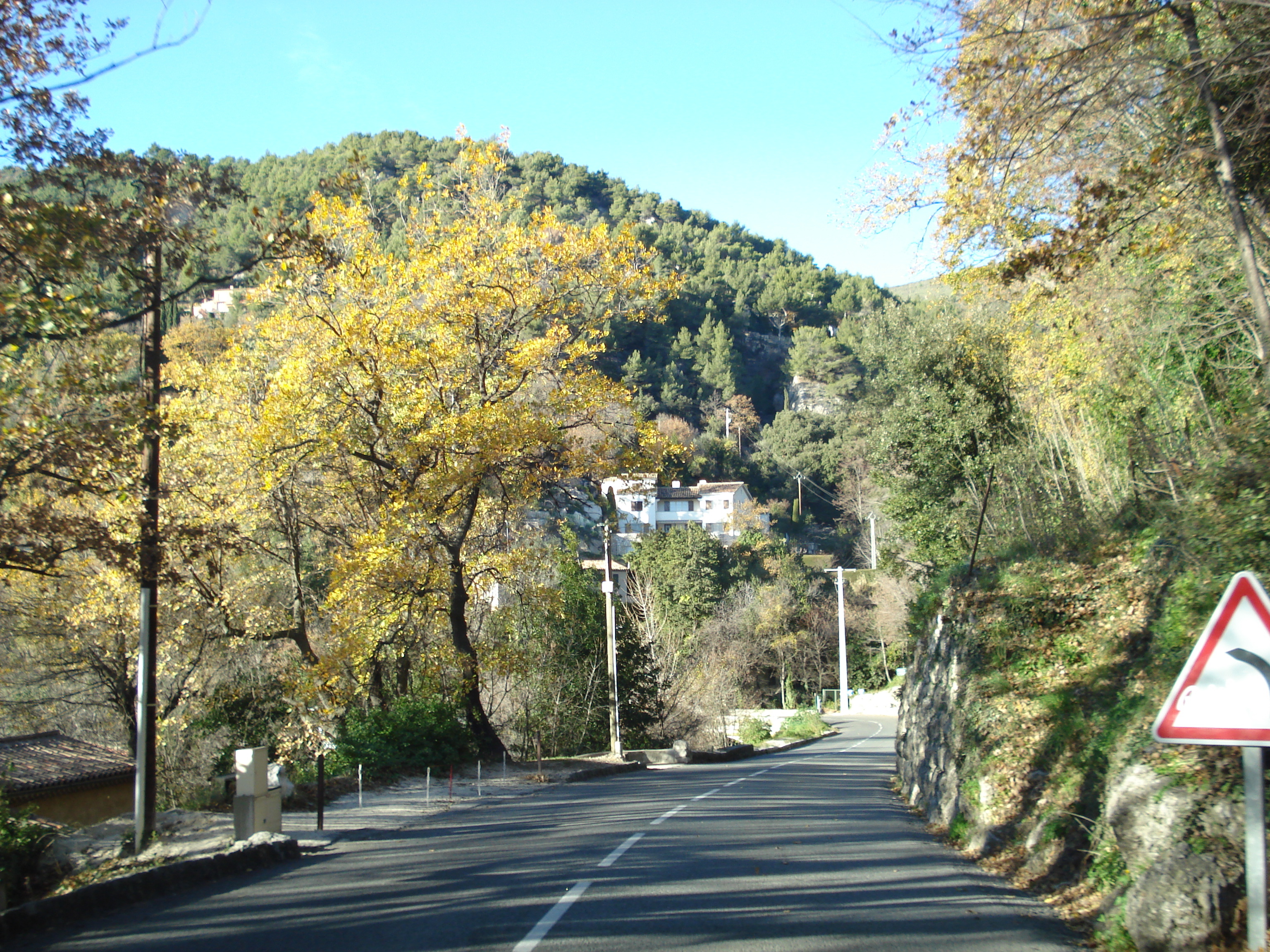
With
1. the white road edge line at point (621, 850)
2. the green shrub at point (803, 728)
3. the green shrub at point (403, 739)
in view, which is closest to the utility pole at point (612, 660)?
the green shrub at point (403, 739)

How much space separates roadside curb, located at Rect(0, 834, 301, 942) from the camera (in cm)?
646

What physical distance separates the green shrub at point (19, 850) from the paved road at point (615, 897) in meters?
2.17

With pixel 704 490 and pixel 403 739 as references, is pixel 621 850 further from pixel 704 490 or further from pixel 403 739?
pixel 704 490

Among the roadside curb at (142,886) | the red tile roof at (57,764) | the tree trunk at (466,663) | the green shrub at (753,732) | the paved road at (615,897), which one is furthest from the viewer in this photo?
the green shrub at (753,732)

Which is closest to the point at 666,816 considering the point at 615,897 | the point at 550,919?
the point at 615,897

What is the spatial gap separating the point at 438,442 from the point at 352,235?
14.8ft

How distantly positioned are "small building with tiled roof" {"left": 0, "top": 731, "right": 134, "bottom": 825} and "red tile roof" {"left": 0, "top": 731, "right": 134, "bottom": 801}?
0.6 inches

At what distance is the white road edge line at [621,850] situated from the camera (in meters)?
8.06

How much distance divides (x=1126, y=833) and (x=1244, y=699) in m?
2.05

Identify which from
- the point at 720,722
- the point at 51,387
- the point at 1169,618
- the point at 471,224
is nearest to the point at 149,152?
the point at 51,387

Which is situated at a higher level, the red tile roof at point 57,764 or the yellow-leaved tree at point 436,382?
the yellow-leaved tree at point 436,382

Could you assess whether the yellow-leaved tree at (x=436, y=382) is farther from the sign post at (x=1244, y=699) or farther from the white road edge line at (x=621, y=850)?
the sign post at (x=1244, y=699)

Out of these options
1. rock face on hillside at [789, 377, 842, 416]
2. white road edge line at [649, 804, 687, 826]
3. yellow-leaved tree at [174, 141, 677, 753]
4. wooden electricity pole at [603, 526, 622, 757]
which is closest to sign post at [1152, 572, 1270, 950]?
white road edge line at [649, 804, 687, 826]

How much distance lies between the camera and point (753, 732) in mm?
40688
